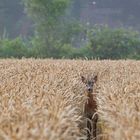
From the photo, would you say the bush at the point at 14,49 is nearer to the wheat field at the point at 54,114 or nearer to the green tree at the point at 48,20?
the green tree at the point at 48,20

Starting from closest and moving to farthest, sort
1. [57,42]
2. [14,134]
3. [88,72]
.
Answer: [14,134], [88,72], [57,42]

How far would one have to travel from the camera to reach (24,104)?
212 inches

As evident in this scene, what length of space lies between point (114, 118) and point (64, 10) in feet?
113

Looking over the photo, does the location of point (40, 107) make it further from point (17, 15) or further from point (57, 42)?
point (17, 15)

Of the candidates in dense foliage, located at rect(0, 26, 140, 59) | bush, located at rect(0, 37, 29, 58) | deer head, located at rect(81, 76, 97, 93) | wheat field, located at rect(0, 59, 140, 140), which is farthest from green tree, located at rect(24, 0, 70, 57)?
wheat field, located at rect(0, 59, 140, 140)

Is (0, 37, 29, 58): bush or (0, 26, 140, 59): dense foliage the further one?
(0, 26, 140, 59): dense foliage

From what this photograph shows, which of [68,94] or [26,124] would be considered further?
[68,94]

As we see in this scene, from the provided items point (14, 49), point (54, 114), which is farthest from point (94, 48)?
point (54, 114)

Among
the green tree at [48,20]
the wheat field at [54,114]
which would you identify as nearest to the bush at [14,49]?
the green tree at [48,20]

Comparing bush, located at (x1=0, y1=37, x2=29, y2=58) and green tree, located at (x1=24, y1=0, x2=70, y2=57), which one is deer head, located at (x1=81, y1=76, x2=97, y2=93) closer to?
bush, located at (x1=0, y1=37, x2=29, y2=58)

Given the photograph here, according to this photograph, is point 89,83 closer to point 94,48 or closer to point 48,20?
point 94,48

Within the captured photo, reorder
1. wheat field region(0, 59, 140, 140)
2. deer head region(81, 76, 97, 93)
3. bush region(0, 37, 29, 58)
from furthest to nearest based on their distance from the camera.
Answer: bush region(0, 37, 29, 58) → deer head region(81, 76, 97, 93) → wheat field region(0, 59, 140, 140)

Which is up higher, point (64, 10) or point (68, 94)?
point (64, 10)

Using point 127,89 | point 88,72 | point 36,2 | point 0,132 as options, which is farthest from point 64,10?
point 0,132
